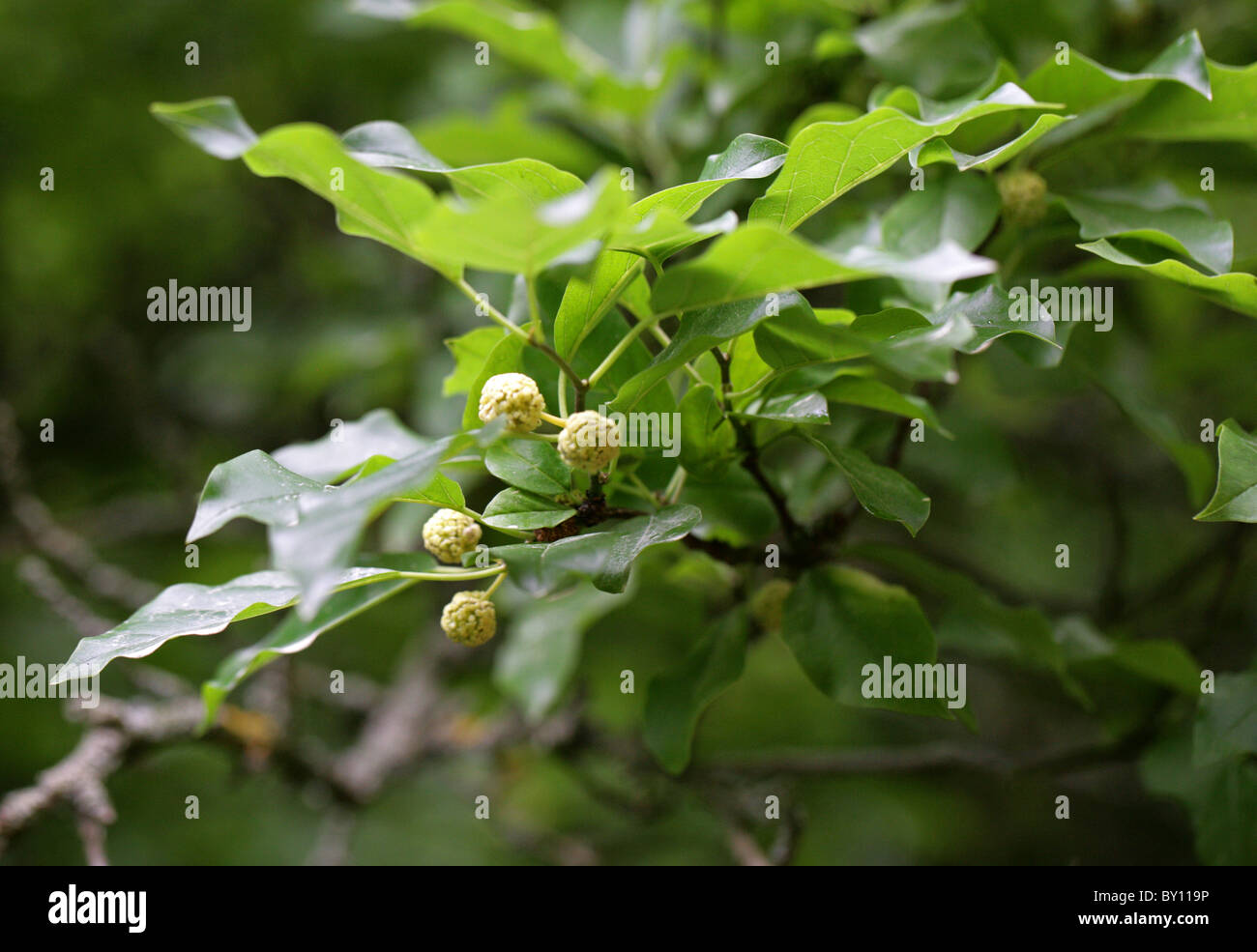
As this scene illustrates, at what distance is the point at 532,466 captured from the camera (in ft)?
2.73

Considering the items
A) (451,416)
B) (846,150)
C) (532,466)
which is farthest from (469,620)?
(451,416)

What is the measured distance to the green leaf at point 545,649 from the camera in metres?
1.45

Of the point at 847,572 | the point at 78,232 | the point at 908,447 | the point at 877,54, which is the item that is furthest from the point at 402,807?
Result: the point at 877,54

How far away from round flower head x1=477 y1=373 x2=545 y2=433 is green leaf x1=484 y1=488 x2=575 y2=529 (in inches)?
3.4

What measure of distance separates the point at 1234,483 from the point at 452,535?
67 centimetres

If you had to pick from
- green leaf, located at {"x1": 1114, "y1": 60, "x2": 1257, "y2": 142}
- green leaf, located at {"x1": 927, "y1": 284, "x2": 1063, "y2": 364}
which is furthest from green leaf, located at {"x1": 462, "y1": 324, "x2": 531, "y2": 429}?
green leaf, located at {"x1": 1114, "y1": 60, "x2": 1257, "y2": 142}

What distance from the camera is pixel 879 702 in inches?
32.9

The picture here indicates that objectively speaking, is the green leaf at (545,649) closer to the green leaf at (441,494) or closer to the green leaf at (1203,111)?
the green leaf at (441,494)

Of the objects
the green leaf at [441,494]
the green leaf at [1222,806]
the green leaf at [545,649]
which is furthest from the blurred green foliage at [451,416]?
the green leaf at [441,494]

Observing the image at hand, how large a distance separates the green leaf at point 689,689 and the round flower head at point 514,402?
0.39 m

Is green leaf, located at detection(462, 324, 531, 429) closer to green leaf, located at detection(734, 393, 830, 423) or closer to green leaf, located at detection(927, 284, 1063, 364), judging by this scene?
green leaf, located at detection(734, 393, 830, 423)

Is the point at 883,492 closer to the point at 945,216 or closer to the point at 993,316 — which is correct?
the point at 993,316

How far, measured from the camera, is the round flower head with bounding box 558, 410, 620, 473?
2.39 ft

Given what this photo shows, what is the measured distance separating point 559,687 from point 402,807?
5.23ft
